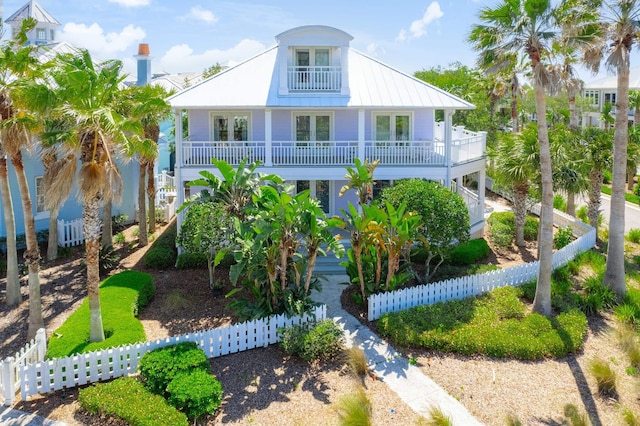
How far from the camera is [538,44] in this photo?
560 inches

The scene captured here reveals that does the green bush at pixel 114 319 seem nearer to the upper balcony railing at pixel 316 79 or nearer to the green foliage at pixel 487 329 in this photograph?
the green foliage at pixel 487 329

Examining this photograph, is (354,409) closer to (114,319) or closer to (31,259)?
(114,319)

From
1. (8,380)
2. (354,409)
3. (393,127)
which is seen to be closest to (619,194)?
(393,127)

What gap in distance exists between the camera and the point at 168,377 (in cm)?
1083

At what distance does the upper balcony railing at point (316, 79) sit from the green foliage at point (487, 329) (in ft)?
34.2

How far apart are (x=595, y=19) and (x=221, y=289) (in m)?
14.6

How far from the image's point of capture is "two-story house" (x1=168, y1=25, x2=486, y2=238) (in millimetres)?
20453

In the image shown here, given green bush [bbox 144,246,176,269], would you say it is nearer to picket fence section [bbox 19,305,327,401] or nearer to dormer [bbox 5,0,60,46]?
picket fence section [bbox 19,305,327,401]

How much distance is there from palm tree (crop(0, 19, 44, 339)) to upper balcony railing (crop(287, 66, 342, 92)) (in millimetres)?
10100

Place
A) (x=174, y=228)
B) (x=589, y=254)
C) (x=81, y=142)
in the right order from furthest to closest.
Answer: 1. (x=174, y=228)
2. (x=589, y=254)
3. (x=81, y=142)

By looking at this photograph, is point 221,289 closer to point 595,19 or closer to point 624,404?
point 624,404

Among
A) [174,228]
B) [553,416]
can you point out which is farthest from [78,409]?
[174,228]

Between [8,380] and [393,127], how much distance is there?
57.0 feet

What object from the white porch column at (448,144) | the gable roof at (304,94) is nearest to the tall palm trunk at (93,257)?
the gable roof at (304,94)
